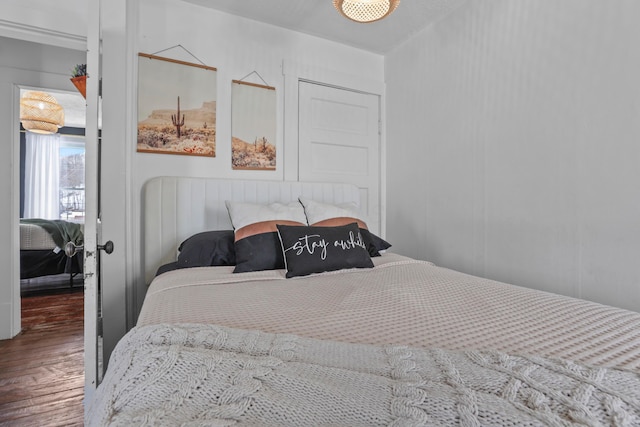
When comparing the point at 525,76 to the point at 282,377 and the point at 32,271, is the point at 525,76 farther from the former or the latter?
the point at 32,271

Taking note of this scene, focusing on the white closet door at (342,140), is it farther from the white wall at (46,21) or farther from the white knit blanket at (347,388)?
the white knit blanket at (347,388)

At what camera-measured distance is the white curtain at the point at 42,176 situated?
205 inches

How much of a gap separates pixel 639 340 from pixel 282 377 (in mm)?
969

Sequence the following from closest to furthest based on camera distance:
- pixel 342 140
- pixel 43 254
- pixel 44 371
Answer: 1. pixel 44 371
2. pixel 342 140
3. pixel 43 254

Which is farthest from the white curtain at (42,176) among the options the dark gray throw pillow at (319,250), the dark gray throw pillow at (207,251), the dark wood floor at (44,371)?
the dark gray throw pillow at (319,250)

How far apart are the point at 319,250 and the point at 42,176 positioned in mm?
6005

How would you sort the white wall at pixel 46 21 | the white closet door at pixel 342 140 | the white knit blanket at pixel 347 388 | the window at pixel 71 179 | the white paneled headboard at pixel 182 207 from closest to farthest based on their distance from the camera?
the white knit blanket at pixel 347 388
the white wall at pixel 46 21
the white paneled headboard at pixel 182 207
the white closet door at pixel 342 140
the window at pixel 71 179

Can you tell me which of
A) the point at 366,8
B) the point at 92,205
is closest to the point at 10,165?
the point at 92,205

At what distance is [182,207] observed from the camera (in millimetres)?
2148

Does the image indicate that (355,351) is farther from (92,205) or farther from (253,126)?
(253,126)

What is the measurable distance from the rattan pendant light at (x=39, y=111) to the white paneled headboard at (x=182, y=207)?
8.92 ft

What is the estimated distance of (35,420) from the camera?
1.49 metres

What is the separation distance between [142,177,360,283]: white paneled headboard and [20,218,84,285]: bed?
7.56ft

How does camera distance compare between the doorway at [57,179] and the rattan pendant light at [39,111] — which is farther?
the doorway at [57,179]
